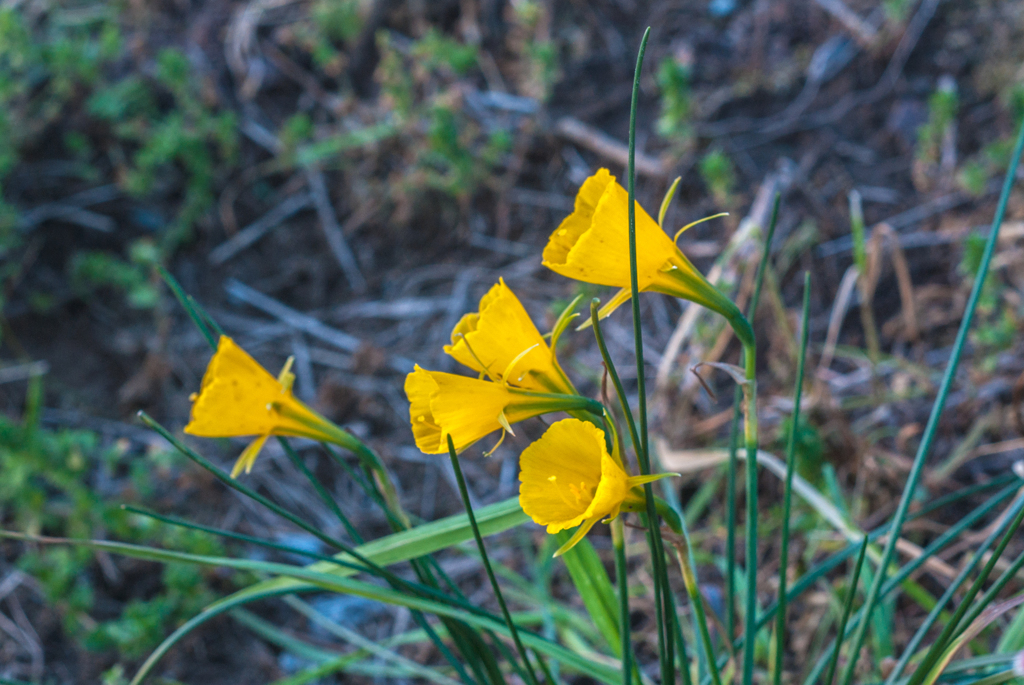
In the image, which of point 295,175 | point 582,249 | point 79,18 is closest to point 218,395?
point 582,249

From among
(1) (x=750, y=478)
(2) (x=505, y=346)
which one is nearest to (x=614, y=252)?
(2) (x=505, y=346)

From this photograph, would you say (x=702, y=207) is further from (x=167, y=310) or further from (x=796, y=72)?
(x=167, y=310)

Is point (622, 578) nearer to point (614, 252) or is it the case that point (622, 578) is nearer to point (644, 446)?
point (644, 446)

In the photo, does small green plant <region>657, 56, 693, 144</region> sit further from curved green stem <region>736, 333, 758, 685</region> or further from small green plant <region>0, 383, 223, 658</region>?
small green plant <region>0, 383, 223, 658</region>

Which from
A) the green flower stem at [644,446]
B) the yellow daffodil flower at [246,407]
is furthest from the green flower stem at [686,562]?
the yellow daffodil flower at [246,407]

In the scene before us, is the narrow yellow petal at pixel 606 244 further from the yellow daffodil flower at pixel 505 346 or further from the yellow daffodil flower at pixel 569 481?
the yellow daffodil flower at pixel 569 481

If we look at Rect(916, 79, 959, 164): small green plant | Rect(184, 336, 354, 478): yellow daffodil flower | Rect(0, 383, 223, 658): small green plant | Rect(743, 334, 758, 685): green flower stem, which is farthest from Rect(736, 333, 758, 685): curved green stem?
Rect(916, 79, 959, 164): small green plant

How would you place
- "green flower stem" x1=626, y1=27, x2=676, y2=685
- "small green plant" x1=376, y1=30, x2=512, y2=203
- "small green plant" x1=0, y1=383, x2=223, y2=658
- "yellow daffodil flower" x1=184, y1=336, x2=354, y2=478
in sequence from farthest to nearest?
"small green plant" x1=376, y1=30, x2=512, y2=203 → "small green plant" x1=0, y1=383, x2=223, y2=658 → "yellow daffodil flower" x1=184, y1=336, x2=354, y2=478 → "green flower stem" x1=626, y1=27, x2=676, y2=685
